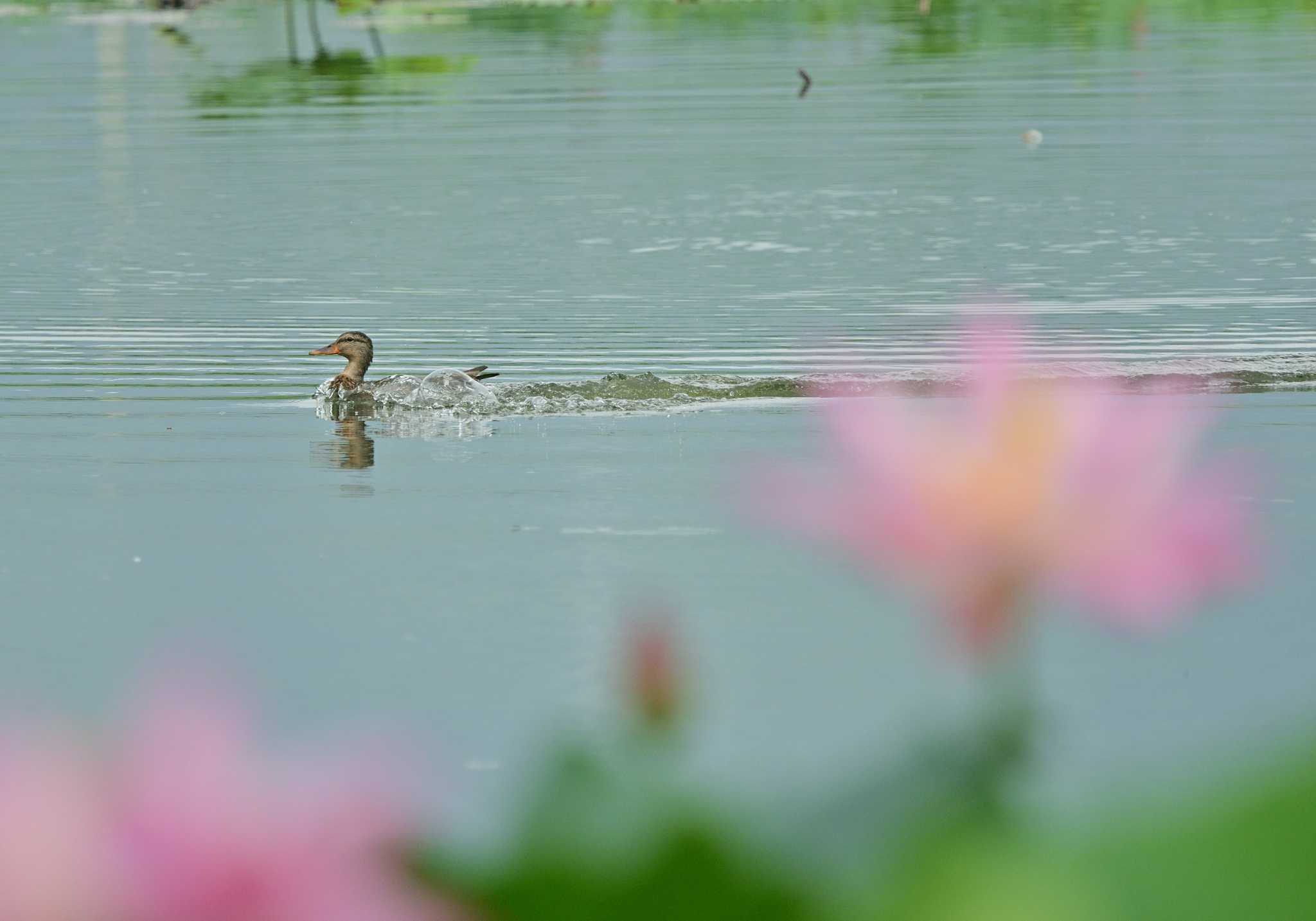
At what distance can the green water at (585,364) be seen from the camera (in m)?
8.15

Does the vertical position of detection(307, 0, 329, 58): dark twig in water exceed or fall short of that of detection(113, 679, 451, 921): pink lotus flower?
it falls short

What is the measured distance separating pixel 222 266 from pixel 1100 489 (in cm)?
2269

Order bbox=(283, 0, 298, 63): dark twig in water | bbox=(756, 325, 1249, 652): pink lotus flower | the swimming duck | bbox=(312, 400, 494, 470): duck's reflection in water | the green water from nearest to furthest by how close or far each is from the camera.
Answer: bbox=(756, 325, 1249, 652): pink lotus flower
the green water
bbox=(312, 400, 494, 470): duck's reflection in water
the swimming duck
bbox=(283, 0, 298, 63): dark twig in water

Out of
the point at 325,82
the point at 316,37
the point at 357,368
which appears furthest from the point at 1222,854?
the point at 316,37

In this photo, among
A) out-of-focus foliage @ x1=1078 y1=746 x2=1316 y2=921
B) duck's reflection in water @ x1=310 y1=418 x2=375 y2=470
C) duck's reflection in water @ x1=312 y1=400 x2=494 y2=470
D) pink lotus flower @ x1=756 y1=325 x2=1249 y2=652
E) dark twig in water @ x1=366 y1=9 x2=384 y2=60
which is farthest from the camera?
dark twig in water @ x1=366 y1=9 x2=384 y2=60

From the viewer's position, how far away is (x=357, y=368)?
15.1 metres

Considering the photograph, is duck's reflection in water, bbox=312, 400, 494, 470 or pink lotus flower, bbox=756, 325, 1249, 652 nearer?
pink lotus flower, bbox=756, 325, 1249, 652

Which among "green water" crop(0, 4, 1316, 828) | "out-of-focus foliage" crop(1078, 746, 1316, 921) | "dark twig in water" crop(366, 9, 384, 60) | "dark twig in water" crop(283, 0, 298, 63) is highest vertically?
"out-of-focus foliage" crop(1078, 746, 1316, 921)

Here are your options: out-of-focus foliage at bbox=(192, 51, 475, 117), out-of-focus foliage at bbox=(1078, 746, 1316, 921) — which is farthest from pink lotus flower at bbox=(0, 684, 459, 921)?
out-of-focus foliage at bbox=(192, 51, 475, 117)

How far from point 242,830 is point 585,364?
1528cm

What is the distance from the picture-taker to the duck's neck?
14961 millimetres

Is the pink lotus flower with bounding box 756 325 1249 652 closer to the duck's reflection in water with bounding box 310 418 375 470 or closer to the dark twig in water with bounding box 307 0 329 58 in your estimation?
the duck's reflection in water with bounding box 310 418 375 470

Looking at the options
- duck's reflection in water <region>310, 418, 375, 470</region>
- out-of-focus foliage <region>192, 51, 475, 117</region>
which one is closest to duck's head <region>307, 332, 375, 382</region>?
duck's reflection in water <region>310, 418, 375, 470</region>

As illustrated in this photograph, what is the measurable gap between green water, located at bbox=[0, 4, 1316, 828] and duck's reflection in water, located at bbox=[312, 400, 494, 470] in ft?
0.15
